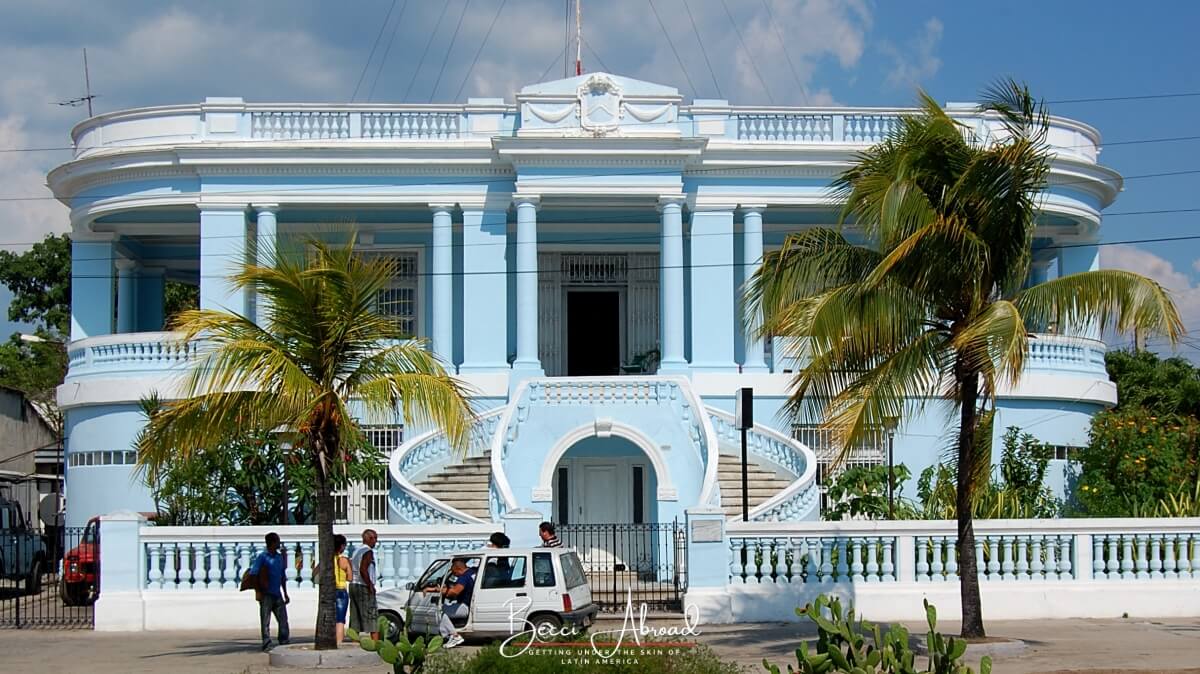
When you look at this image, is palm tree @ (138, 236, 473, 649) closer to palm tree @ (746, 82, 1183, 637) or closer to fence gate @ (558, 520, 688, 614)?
palm tree @ (746, 82, 1183, 637)

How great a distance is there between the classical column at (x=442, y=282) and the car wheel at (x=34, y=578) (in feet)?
25.8

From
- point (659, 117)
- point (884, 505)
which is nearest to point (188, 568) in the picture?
point (884, 505)

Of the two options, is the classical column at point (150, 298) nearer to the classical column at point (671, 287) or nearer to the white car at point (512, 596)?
the classical column at point (671, 287)

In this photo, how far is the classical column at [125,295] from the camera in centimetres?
3039

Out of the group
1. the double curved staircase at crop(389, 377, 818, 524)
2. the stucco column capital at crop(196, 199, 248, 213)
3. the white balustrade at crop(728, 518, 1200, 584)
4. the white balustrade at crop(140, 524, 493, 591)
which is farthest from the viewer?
the stucco column capital at crop(196, 199, 248, 213)

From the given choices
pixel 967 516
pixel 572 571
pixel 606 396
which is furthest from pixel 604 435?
pixel 967 516

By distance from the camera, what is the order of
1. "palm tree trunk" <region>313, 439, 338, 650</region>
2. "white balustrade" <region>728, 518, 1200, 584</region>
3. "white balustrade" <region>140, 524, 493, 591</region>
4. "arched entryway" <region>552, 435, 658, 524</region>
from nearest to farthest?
1. "palm tree trunk" <region>313, 439, 338, 650</region>
2. "white balustrade" <region>140, 524, 493, 591</region>
3. "white balustrade" <region>728, 518, 1200, 584</region>
4. "arched entryway" <region>552, 435, 658, 524</region>

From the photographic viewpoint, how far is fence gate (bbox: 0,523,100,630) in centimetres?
2056

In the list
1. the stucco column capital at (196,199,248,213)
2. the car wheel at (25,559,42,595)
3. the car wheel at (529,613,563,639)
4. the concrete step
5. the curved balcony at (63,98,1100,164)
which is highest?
the curved balcony at (63,98,1100,164)

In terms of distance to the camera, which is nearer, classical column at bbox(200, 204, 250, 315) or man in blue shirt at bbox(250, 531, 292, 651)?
man in blue shirt at bbox(250, 531, 292, 651)

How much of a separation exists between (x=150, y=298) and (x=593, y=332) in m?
10.1

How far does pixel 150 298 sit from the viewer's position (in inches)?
1275

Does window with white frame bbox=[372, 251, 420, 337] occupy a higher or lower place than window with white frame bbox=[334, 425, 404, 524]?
higher

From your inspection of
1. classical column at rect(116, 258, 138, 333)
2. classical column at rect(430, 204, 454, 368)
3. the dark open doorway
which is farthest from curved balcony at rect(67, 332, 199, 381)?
the dark open doorway
